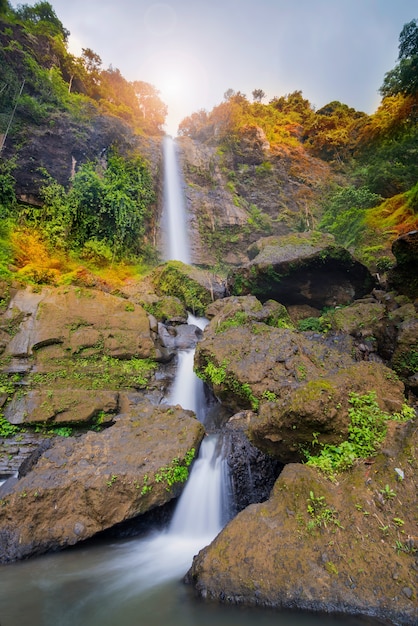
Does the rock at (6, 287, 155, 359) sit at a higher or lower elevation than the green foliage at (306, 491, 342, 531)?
higher

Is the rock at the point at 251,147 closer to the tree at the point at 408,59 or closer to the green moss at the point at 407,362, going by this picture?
the tree at the point at 408,59

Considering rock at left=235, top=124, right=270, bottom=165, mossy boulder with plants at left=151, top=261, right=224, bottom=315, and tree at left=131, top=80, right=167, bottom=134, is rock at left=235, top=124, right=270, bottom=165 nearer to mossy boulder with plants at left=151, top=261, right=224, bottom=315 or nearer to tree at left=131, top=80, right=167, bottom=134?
tree at left=131, top=80, right=167, bottom=134

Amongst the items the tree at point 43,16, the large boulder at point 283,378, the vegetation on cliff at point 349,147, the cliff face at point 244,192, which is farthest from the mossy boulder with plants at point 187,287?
the tree at point 43,16

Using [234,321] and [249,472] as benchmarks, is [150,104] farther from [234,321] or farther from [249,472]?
[249,472]

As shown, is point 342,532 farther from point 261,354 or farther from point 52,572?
point 261,354

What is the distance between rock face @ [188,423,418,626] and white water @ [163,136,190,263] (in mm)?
16391

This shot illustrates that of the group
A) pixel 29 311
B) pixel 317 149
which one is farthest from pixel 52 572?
pixel 317 149

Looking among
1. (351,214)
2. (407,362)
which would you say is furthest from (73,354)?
(351,214)

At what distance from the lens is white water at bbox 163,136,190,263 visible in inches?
755

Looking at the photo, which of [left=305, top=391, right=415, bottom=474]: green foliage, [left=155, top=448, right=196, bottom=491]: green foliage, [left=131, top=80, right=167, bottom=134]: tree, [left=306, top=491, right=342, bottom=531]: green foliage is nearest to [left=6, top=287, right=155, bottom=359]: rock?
[left=155, top=448, right=196, bottom=491]: green foliage

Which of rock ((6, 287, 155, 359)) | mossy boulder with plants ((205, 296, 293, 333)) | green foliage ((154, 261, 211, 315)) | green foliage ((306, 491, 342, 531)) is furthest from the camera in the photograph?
green foliage ((154, 261, 211, 315))

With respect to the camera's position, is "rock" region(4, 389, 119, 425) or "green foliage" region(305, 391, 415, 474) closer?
"green foliage" region(305, 391, 415, 474)

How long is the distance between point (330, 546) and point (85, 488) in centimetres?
375

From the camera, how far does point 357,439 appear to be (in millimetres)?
4000
